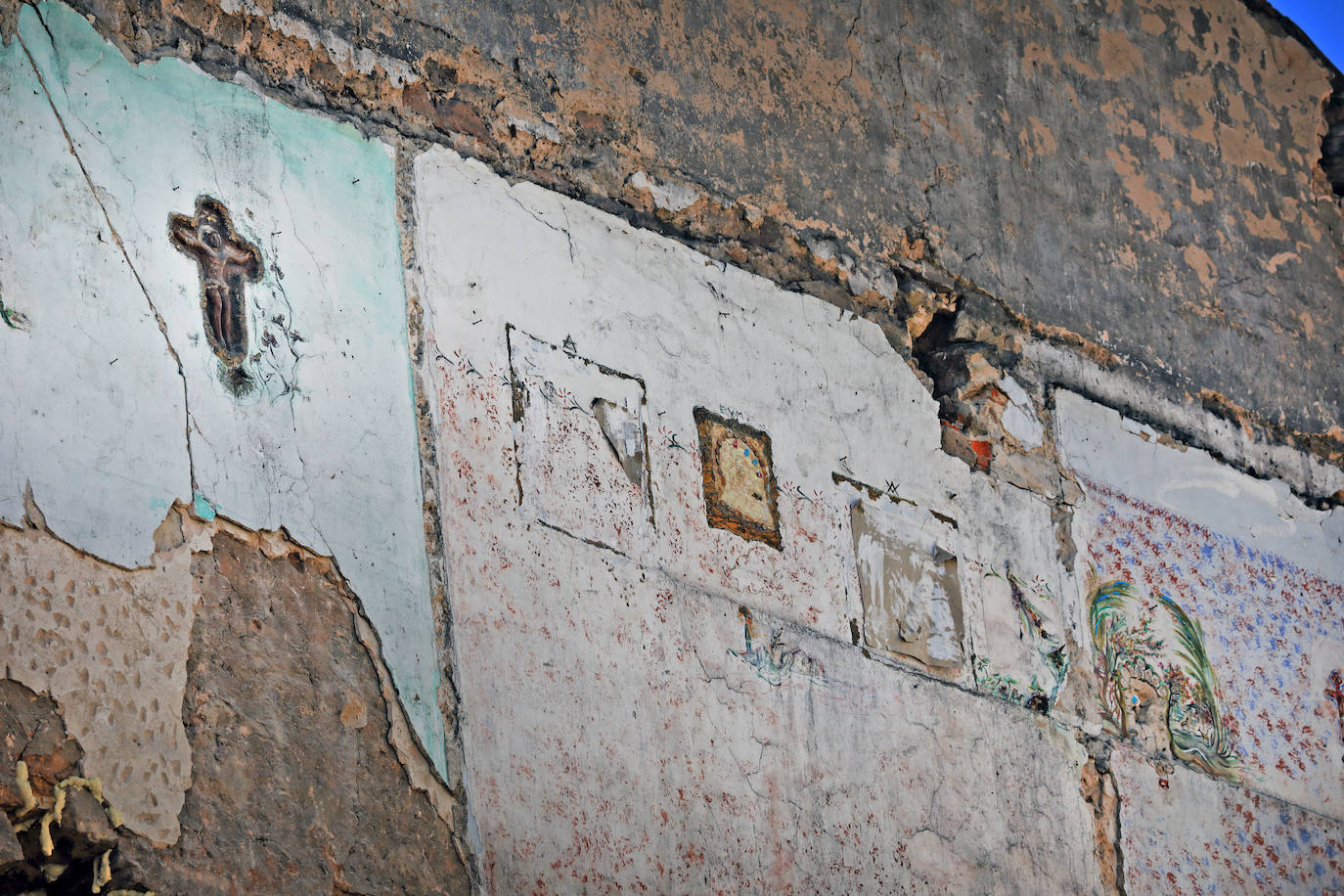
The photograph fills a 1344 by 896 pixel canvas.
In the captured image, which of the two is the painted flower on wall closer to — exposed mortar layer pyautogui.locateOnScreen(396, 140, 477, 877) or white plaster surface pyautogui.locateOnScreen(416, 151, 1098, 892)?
white plaster surface pyautogui.locateOnScreen(416, 151, 1098, 892)

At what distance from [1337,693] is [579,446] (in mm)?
2366

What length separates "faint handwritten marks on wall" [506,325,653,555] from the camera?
9.43 feet

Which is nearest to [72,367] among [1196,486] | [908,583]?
[908,583]

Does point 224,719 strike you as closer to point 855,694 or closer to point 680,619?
point 680,619

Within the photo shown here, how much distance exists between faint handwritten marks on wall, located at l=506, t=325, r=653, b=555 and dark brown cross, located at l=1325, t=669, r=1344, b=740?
→ 2178mm

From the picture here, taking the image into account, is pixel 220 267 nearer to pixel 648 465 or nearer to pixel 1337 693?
pixel 648 465

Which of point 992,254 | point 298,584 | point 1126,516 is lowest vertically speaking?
point 298,584

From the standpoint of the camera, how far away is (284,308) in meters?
2.63

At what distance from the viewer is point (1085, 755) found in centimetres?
358

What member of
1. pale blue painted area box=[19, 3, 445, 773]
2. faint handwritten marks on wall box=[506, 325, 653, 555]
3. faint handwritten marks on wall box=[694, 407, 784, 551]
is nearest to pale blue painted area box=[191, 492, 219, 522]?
pale blue painted area box=[19, 3, 445, 773]

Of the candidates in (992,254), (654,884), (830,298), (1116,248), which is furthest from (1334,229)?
(654,884)

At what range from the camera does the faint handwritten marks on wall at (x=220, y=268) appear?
2.54 m

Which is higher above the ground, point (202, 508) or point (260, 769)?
point (202, 508)

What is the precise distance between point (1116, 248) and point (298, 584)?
104 inches
